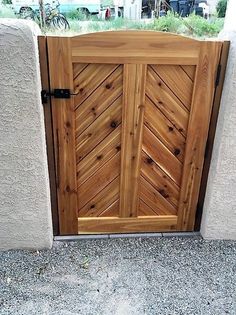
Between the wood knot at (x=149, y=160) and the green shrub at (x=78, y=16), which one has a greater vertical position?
the green shrub at (x=78, y=16)

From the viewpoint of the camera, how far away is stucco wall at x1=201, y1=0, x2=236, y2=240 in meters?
1.98

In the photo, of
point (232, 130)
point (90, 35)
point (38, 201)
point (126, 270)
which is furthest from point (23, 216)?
point (232, 130)

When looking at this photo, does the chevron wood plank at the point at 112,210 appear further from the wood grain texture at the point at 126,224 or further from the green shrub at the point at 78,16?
the green shrub at the point at 78,16

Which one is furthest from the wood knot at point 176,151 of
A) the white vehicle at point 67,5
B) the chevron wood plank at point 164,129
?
the white vehicle at point 67,5

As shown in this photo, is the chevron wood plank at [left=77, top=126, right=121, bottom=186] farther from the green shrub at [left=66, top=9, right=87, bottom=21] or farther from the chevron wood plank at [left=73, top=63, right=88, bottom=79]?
the green shrub at [left=66, top=9, right=87, bottom=21]

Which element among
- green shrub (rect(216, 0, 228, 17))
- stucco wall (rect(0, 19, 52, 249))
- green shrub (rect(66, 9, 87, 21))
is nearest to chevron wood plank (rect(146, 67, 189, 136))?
stucco wall (rect(0, 19, 52, 249))

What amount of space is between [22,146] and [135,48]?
1.03 metres

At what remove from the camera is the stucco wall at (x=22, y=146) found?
1.76m

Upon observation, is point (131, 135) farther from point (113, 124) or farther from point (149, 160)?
point (149, 160)

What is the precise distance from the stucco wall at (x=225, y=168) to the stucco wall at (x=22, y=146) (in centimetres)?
130

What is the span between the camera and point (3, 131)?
1.95 metres

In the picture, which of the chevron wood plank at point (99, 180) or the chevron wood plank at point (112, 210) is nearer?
the chevron wood plank at point (99, 180)

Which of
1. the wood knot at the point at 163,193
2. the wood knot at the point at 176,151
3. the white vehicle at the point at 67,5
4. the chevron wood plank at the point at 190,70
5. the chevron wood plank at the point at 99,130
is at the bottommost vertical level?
the wood knot at the point at 163,193

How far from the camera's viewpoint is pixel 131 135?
2.19 m
